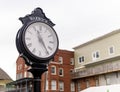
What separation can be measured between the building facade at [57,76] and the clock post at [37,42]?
117ft

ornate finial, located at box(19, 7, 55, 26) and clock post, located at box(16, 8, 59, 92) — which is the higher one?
ornate finial, located at box(19, 7, 55, 26)

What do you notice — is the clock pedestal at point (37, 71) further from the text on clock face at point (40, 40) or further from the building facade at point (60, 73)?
the building facade at point (60, 73)

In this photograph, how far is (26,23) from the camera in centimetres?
596

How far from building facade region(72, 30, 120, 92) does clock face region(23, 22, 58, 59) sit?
96.1 feet

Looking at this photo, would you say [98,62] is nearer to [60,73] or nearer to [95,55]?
[95,55]

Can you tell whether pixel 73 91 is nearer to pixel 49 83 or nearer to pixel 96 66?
pixel 49 83

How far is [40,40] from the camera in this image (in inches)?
239

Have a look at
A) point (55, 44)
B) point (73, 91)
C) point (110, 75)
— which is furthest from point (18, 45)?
point (73, 91)

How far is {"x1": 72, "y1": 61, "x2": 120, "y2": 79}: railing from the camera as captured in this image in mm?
35388

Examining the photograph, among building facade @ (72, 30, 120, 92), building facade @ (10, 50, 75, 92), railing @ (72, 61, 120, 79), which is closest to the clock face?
building facade @ (72, 30, 120, 92)

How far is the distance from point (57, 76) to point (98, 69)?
8348 mm

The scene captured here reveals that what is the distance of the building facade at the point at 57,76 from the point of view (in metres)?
42.8

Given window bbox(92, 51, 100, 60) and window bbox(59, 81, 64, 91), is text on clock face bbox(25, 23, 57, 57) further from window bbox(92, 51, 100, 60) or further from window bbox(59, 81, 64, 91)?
window bbox(59, 81, 64, 91)

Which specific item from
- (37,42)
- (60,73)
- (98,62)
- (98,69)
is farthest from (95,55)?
(37,42)
